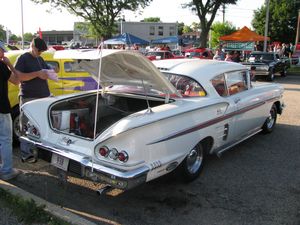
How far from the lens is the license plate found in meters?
3.77

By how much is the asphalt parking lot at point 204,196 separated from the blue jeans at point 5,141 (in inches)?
10.0

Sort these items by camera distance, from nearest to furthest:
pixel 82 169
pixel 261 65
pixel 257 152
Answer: pixel 82 169, pixel 257 152, pixel 261 65

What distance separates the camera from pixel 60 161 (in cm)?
383

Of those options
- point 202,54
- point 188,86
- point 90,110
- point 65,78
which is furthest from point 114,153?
point 202,54

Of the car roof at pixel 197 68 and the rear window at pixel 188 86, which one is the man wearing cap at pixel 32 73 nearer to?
the car roof at pixel 197 68

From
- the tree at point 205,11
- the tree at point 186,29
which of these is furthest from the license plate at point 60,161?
the tree at point 186,29

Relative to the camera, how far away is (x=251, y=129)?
19.8 ft

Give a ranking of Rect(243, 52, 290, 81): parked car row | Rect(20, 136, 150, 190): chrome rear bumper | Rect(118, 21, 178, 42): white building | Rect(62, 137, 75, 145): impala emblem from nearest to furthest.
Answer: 1. Rect(20, 136, 150, 190): chrome rear bumper
2. Rect(62, 137, 75, 145): impala emblem
3. Rect(243, 52, 290, 81): parked car row
4. Rect(118, 21, 178, 42): white building

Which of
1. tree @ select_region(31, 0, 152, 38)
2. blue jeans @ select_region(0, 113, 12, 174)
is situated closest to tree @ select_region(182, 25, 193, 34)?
tree @ select_region(31, 0, 152, 38)

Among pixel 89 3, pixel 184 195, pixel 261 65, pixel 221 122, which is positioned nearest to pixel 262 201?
pixel 184 195

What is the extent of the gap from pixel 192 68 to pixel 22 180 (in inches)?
109

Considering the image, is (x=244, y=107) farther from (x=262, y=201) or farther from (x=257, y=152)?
(x=262, y=201)

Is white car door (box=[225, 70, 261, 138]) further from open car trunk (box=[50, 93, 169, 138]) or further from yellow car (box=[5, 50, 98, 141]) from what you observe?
yellow car (box=[5, 50, 98, 141])

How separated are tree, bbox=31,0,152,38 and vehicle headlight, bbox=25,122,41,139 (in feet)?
104
